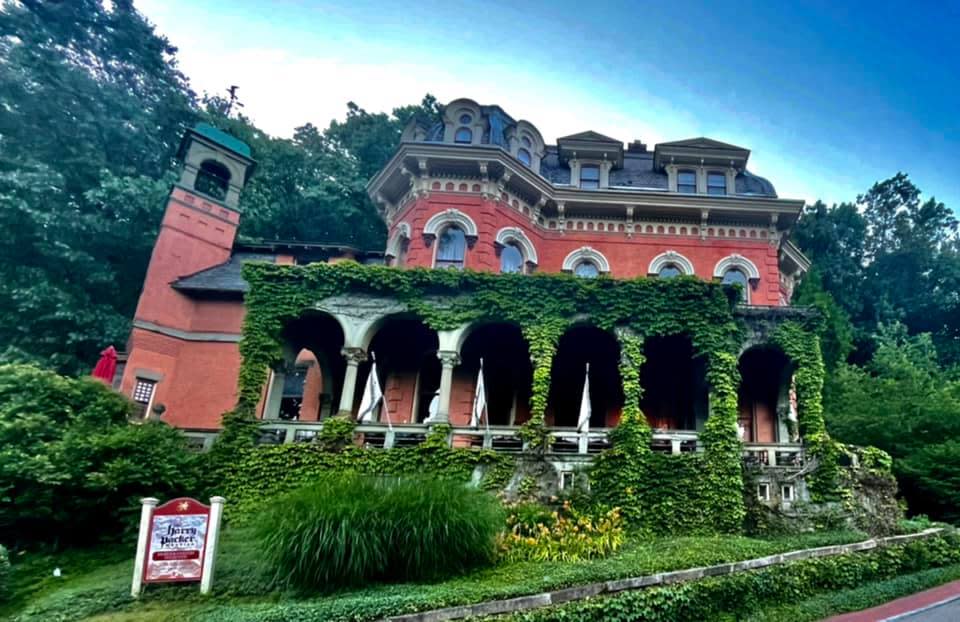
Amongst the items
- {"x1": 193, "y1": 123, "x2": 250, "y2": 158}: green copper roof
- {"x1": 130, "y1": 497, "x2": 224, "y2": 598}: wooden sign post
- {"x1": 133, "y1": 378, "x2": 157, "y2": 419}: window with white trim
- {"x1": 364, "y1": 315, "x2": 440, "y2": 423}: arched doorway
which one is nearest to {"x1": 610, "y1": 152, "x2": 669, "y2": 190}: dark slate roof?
{"x1": 364, "y1": 315, "x2": 440, "y2": 423}: arched doorway

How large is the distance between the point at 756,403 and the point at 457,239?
434 inches

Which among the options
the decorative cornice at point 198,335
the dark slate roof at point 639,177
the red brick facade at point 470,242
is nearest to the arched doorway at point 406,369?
the red brick facade at point 470,242

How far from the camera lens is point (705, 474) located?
14078mm

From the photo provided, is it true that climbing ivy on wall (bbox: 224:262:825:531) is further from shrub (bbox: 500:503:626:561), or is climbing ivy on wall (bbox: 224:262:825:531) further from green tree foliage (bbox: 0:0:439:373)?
green tree foliage (bbox: 0:0:439:373)

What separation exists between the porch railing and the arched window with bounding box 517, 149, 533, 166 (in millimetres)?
10483

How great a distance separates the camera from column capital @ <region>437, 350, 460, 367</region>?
1631cm

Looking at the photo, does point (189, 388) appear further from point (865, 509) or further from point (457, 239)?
point (865, 509)

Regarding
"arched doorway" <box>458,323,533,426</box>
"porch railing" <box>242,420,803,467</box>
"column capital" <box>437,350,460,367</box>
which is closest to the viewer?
"porch railing" <box>242,420,803,467</box>

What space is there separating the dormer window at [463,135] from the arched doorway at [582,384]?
7.85 meters

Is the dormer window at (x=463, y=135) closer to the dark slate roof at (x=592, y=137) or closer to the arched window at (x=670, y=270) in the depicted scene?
the dark slate roof at (x=592, y=137)

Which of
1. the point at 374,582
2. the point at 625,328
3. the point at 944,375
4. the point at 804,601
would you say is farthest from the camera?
the point at 944,375

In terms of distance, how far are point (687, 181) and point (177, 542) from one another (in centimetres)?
1987

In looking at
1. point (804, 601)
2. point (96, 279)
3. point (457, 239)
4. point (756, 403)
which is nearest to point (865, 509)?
point (804, 601)

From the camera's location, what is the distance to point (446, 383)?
631 inches
